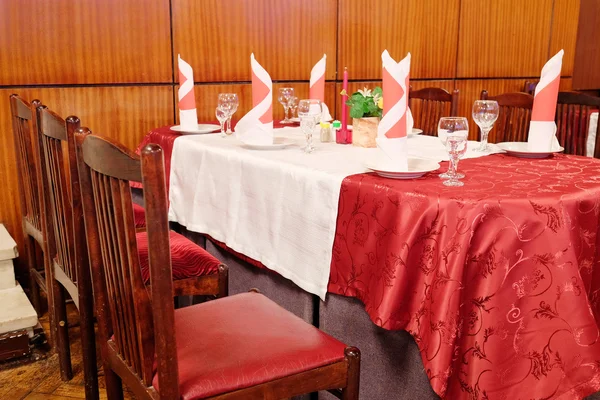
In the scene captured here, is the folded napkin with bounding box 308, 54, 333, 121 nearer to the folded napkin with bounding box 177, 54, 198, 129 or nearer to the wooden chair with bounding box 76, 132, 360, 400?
the folded napkin with bounding box 177, 54, 198, 129

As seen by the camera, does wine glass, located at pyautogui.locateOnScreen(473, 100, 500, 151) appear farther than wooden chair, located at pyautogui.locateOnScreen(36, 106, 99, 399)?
Yes

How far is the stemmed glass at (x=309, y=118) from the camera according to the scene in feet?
6.26

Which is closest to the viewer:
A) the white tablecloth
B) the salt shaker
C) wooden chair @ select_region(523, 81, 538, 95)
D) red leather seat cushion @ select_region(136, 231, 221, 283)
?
red leather seat cushion @ select_region(136, 231, 221, 283)

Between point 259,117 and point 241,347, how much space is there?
1003mm

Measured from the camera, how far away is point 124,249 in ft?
3.60

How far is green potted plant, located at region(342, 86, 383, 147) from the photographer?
1995 mm

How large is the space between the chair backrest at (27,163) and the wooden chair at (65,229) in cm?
14

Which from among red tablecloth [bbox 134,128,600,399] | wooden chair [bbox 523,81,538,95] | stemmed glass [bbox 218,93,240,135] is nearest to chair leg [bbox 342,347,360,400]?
red tablecloth [bbox 134,128,600,399]

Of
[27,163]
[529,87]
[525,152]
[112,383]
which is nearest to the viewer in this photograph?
[112,383]

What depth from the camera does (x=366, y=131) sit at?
2066mm

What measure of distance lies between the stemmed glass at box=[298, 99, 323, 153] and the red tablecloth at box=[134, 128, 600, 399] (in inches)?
25.1

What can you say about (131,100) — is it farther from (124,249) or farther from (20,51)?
(124,249)

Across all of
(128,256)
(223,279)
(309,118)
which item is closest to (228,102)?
(309,118)

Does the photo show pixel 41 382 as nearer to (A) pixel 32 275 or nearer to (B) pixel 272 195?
(A) pixel 32 275
